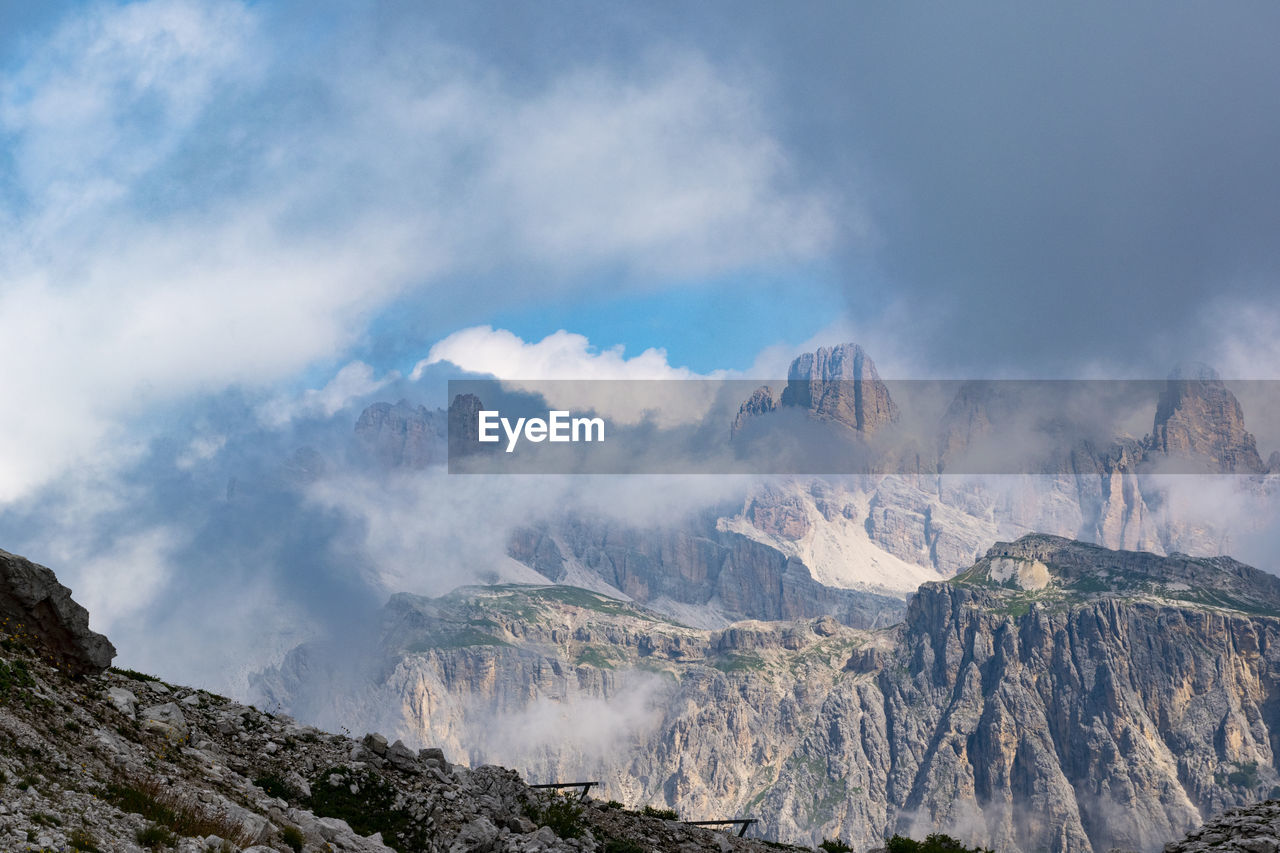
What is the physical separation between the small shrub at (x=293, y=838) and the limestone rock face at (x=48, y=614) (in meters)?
13.9

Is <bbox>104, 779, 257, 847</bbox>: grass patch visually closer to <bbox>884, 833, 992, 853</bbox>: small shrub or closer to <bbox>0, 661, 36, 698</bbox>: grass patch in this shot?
<bbox>0, 661, 36, 698</bbox>: grass patch

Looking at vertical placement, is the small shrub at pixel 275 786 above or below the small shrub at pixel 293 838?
above

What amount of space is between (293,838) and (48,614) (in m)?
15.6

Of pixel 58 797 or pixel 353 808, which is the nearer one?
pixel 58 797

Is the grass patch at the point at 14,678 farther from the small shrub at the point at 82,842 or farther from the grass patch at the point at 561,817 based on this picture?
the grass patch at the point at 561,817

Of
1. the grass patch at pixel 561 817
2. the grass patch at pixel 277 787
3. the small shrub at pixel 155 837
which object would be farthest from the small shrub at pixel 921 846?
the small shrub at pixel 155 837

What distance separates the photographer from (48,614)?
44219 millimetres

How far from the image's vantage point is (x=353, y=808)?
49312 millimetres

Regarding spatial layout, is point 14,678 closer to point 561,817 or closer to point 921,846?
point 561,817

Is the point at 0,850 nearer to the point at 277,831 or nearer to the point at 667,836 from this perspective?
the point at 277,831

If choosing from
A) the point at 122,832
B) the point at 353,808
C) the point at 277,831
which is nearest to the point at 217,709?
the point at 353,808

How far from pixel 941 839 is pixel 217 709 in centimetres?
4711

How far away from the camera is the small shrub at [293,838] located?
3709 cm

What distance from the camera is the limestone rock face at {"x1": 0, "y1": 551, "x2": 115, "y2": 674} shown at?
140ft
